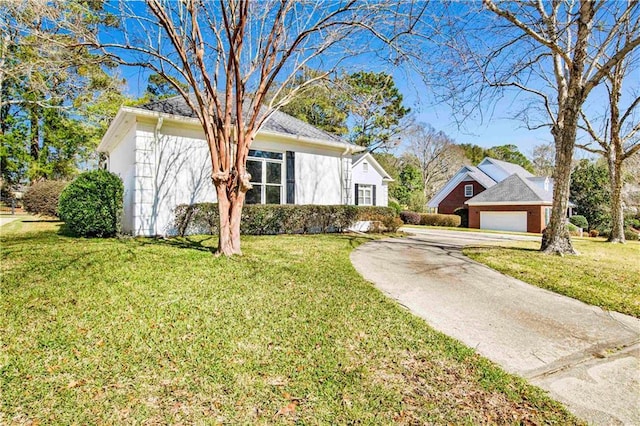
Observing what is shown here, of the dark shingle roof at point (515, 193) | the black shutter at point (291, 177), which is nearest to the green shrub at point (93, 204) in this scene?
the black shutter at point (291, 177)

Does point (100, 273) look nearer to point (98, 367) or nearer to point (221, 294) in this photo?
point (221, 294)

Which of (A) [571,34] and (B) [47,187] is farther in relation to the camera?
(B) [47,187]

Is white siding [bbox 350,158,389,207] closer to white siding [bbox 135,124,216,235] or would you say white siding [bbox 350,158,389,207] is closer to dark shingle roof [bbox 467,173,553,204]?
dark shingle roof [bbox 467,173,553,204]

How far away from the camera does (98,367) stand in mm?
2367

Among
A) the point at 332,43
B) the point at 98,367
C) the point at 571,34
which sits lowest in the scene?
the point at 98,367

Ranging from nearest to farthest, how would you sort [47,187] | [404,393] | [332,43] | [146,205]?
[404,393] → [332,43] → [146,205] → [47,187]

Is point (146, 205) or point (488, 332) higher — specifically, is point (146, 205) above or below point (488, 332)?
above

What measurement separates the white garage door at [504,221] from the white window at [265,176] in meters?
17.9

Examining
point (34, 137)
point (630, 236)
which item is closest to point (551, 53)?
point (630, 236)

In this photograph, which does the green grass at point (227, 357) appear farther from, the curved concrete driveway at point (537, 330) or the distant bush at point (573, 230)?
the distant bush at point (573, 230)

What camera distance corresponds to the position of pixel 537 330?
11.1 ft

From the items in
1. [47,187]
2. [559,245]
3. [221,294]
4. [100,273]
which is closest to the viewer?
[221,294]

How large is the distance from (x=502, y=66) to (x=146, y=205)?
396 inches

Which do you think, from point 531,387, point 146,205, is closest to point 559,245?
point 531,387
